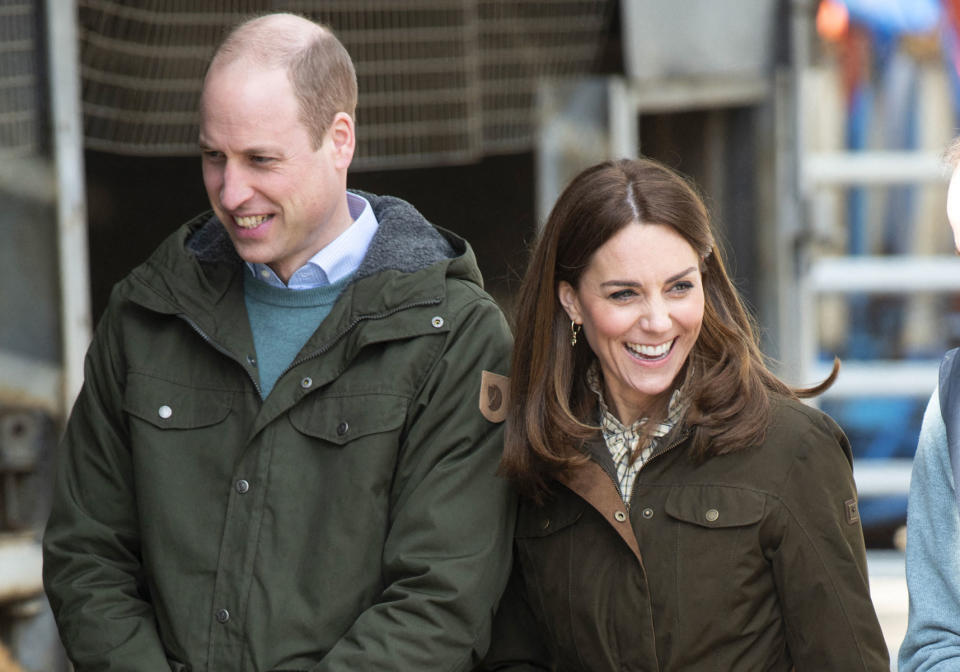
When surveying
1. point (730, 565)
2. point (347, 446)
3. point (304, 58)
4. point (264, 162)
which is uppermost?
point (304, 58)

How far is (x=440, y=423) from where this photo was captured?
258cm

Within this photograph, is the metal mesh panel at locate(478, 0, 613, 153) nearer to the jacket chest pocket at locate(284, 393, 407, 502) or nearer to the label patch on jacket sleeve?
the label patch on jacket sleeve

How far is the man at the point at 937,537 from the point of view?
227 centimetres

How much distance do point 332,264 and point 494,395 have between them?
0.40m

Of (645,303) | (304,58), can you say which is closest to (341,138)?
(304,58)

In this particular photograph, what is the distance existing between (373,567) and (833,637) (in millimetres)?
805

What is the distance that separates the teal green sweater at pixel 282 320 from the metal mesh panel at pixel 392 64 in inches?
80.5

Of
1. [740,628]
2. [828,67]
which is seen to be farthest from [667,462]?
[828,67]

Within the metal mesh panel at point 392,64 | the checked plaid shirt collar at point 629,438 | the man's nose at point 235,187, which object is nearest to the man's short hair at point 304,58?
the man's nose at point 235,187

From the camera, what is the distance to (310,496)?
8.46ft

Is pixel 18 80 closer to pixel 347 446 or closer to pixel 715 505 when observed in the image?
pixel 347 446

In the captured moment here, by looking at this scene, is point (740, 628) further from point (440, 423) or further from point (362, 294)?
point (362, 294)

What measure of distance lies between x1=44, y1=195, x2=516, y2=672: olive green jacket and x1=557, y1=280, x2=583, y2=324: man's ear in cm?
13

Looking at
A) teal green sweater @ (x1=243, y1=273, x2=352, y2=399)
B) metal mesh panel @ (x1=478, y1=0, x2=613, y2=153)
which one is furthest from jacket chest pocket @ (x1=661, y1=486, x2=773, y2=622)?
metal mesh panel @ (x1=478, y1=0, x2=613, y2=153)
